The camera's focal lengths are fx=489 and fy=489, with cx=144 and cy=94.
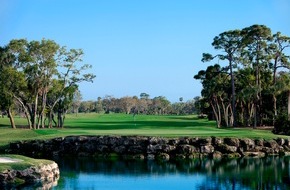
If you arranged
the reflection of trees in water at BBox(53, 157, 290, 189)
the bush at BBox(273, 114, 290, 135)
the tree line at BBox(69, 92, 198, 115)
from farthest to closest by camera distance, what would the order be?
the tree line at BBox(69, 92, 198, 115) < the bush at BBox(273, 114, 290, 135) < the reflection of trees in water at BBox(53, 157, 290, 189)

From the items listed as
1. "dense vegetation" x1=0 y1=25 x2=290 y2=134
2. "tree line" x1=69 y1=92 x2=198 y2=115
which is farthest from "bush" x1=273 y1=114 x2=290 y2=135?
"tree line" x1=69 y1=92 x2=198 y2=115

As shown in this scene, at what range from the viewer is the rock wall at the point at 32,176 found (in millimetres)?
24469

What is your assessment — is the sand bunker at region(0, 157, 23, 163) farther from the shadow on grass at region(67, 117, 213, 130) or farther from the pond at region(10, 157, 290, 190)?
the shadow on grass at region(67, 117, 213, 130)

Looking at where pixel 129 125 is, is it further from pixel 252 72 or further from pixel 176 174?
pixel 176 174

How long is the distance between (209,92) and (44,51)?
870 inches

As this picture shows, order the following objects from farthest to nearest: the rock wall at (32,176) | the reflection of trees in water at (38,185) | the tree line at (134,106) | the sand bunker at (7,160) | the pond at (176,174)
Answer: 1. the tree line at (134,106)
2. the sand bunker at (7,160)
3. the pond at (176,174)
4. the rock wall at (32,176)
5. the reflection of trees in water at (38,185)

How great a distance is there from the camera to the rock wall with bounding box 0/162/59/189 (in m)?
24.5

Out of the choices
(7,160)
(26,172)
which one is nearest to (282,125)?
(7,160)

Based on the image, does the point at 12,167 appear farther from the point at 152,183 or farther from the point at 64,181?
the point at 152,183

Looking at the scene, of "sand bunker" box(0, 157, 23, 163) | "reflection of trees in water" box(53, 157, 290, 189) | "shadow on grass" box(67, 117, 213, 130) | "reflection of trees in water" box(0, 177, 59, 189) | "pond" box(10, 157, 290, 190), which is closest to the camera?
"reflection of trees in water" box(0, 177, 59, 189)

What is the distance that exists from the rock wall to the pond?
56 centimetres

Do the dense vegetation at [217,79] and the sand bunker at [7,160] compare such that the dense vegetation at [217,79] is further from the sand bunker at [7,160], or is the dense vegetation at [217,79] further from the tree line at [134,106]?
the tree line at [134,106]

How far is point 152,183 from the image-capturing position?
1031 inches

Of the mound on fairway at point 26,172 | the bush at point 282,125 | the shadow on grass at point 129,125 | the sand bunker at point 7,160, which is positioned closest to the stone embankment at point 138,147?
the sand bunker at point 7,160
